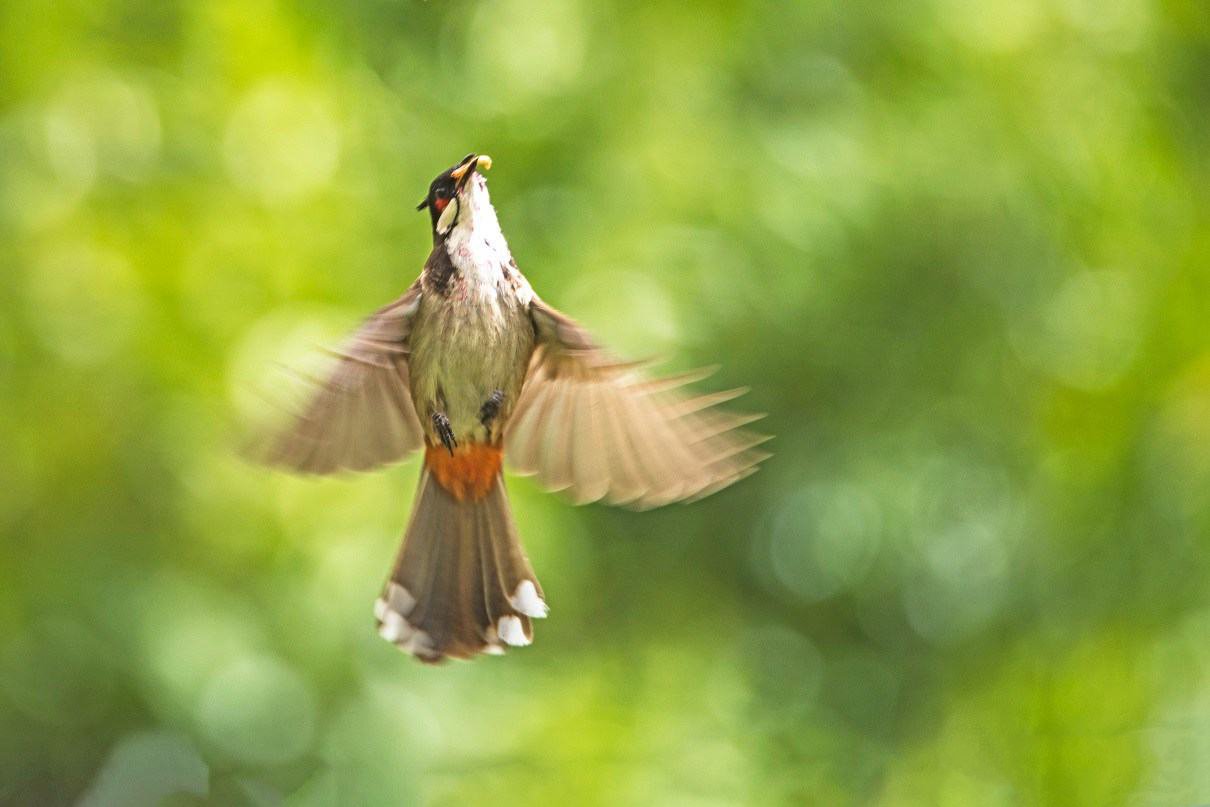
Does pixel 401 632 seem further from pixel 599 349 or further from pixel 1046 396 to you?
pixel 1046 396

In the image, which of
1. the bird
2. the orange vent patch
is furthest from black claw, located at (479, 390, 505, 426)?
the orange vent patch

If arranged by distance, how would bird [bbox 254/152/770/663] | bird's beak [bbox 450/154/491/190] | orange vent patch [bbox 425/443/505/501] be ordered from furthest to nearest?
orange vent patch [bbox 425/443/505/501], bird [bbox 254/152/770/663], bird's beak [bbox 450/154/491/190]

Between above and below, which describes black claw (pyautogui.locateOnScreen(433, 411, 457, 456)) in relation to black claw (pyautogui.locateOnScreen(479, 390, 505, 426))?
below

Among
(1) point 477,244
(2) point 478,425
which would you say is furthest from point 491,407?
(1) point 477,244

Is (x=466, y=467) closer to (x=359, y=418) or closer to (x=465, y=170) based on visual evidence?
(x=359, y=418)

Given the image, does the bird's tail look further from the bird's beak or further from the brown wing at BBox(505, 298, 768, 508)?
the bird's beak

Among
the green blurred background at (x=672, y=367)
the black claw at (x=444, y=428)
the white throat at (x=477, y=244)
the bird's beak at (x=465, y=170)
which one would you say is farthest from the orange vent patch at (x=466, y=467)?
the green blurred background at (x=672, y=367)
